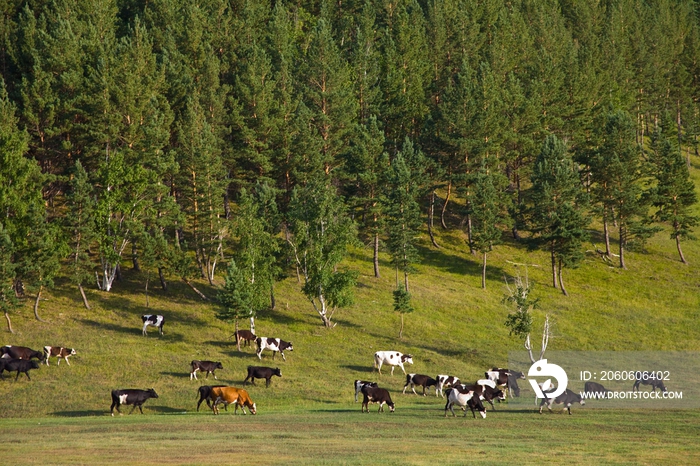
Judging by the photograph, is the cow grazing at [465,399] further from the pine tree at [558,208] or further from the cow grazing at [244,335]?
the pine tree at [558,208]

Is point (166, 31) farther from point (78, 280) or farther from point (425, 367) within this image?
point (425, 367)

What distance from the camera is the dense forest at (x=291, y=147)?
6656 cm

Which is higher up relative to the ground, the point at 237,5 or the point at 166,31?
the point at 237,5

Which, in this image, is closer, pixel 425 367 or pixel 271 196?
pixel 425 367

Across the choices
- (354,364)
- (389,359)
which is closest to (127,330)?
(354,364)

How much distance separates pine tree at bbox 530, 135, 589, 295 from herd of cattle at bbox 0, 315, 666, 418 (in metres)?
31.1

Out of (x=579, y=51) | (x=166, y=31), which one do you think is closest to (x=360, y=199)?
(x=166, y=31)

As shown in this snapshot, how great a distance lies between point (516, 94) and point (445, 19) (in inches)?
959

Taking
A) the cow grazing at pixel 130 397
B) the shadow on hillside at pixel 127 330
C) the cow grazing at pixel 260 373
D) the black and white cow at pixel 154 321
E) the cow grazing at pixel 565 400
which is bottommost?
the cow grazing at pixel 130 397

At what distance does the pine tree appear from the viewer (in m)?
83.9

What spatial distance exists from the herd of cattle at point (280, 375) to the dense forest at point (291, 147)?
5.26 meters

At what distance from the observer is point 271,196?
2992 inches

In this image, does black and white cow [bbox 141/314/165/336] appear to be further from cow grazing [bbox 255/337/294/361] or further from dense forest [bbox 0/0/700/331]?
Result: cow grazing [bbox 255/337/294/361]

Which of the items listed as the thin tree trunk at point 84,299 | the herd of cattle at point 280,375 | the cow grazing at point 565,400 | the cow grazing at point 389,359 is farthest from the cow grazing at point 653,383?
the thin tree trunk at point 84,299
